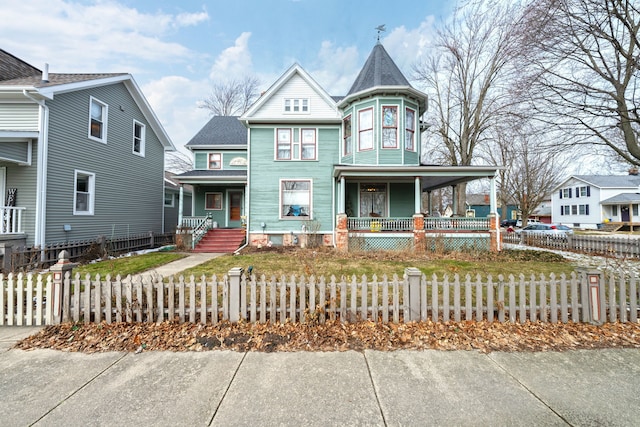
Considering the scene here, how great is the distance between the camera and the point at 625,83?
7.34 metres

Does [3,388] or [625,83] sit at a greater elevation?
[625,83]

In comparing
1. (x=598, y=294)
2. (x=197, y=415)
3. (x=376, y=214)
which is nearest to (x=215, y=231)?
(x=376, y=214)

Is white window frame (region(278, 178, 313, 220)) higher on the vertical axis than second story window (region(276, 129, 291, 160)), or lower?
lower

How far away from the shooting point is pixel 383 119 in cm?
1287

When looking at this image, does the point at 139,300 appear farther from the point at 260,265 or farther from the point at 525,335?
the point at 525,335

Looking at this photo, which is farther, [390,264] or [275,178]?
[275,178]

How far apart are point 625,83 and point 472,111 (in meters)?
13.8

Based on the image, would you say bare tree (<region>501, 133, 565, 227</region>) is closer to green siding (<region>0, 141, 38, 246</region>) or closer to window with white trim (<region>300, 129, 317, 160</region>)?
window with white trim (<region>300, 129, 317, 160</region>)

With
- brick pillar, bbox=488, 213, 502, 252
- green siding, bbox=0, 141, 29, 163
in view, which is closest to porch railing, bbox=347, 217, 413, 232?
brick pillar, bbox=488, 213, 502, 252

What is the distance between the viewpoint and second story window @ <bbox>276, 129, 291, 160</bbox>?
13961 millimetres

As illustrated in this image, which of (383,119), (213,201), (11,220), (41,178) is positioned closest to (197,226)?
(213,201)

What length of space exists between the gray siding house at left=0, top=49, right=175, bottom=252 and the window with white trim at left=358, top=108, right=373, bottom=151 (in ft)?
39.6

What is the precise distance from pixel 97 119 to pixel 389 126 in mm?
13826

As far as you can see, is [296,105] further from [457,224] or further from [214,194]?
[457,224]
